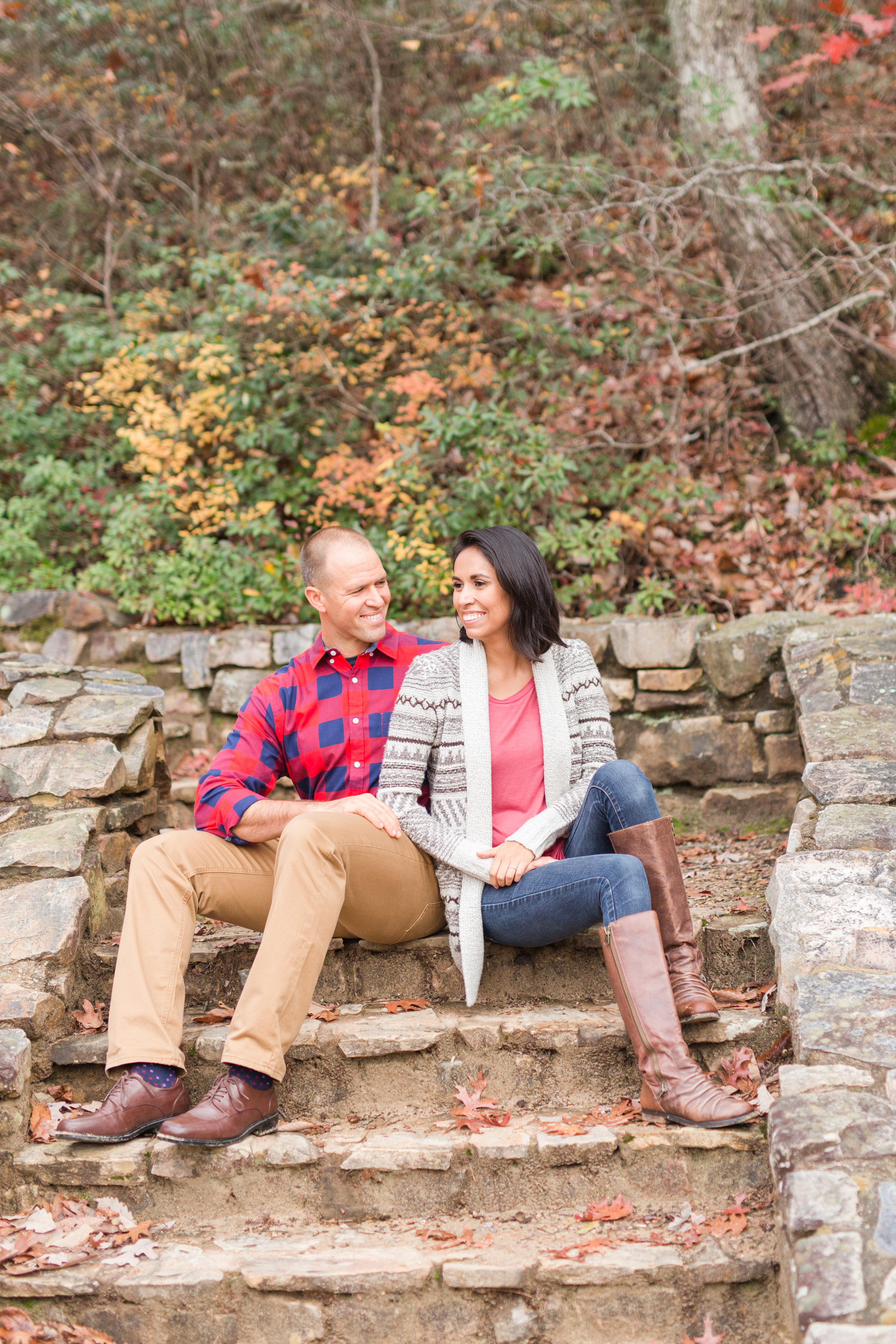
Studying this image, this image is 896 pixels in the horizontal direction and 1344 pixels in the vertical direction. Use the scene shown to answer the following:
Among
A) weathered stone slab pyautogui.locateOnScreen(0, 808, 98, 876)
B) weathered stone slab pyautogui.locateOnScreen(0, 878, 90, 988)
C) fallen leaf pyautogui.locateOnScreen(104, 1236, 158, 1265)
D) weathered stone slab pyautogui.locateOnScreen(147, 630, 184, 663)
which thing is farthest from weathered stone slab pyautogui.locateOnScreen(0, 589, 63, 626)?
fallen leaf pyautogui.locateOnScreen(104, 1236, 158, 1265)

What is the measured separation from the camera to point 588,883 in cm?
256

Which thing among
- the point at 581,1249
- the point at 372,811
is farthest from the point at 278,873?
the point at 581,1249

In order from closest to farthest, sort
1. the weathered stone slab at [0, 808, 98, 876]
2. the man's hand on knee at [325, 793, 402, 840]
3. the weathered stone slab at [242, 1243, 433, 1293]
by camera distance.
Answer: the weathered stone slab at [242, 1243, 433, 1293]
the man's hand on knee at [325, 793, 402, 840]
the weathered stone slab at [0, 808, 98, 876]

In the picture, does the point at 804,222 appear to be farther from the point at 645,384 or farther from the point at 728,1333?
the point at 728,1333

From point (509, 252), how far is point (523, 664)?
4.93 meters

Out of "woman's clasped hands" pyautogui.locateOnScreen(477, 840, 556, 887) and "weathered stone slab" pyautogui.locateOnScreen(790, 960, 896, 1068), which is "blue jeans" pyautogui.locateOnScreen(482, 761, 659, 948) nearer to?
"woman's clasped hands" pyautogui.locateOnScreen(477, 840, 556, 887)

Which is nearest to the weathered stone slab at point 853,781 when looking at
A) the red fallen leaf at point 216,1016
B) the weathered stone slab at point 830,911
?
the weathered stone slab at point 830,911

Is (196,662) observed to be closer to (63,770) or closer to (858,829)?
(63,770)

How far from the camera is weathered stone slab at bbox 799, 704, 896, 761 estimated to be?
3277 millimetres

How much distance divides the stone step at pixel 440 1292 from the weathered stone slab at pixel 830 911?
1.99ft

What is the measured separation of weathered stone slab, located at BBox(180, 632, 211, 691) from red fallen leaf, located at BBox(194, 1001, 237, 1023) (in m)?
2.59

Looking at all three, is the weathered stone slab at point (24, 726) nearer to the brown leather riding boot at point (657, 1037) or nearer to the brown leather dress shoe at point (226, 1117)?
the brown leather dress shoe at point (226, 1117)

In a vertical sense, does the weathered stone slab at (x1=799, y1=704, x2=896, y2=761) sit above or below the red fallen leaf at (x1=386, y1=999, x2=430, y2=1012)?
above

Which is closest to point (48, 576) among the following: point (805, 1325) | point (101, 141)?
point (101, 141)
